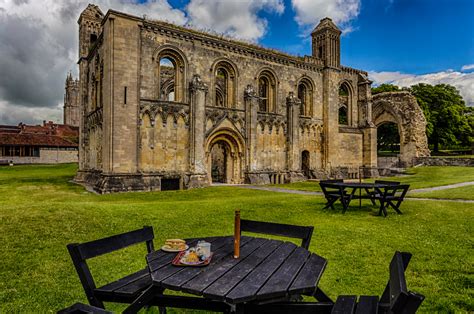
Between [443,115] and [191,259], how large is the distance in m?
53.5

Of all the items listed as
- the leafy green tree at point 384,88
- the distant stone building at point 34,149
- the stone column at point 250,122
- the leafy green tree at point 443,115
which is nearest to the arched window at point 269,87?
the stone column at point 250,122

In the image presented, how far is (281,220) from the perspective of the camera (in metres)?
9.27

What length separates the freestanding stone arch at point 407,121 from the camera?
36125 millimetres

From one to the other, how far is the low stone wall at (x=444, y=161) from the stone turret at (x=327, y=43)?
605 inches

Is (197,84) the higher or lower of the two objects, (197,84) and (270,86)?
the lower

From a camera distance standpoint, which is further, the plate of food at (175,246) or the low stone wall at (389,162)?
the low stone wall at (389,162)

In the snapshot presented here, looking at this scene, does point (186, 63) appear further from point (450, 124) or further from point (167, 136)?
point (450, 124)

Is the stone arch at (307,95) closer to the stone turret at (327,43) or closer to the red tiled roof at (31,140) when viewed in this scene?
the stone turret at (327,43)

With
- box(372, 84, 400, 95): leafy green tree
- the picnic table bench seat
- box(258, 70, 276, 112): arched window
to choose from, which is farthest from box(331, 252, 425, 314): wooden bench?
box(372, 84, 400, 95): leafy green tree

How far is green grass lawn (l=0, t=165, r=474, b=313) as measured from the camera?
454 cm

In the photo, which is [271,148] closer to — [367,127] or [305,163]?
[305,163]

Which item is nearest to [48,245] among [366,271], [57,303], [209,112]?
[57,303]

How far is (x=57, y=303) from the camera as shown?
4.20m

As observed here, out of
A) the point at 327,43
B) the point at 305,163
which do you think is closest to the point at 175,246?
the point at 305,163
